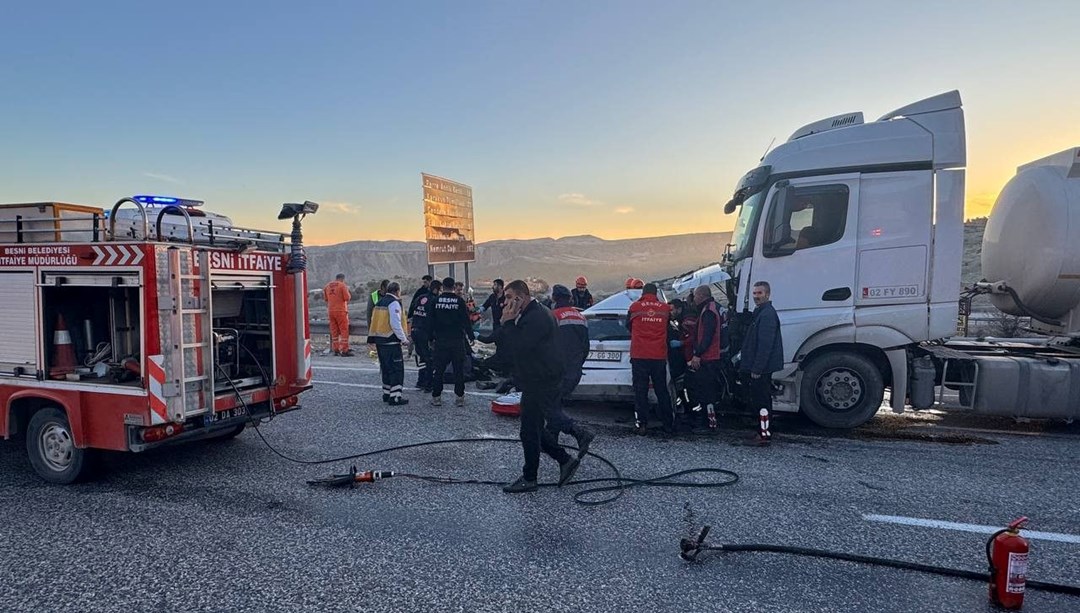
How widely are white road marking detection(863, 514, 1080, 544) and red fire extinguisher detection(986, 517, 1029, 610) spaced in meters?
1.21

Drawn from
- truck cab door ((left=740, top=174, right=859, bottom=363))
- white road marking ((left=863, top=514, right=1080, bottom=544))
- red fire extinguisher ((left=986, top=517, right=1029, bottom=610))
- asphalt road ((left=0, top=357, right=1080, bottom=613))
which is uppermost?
truck cab door ((left=740, top=174, right=859, bottom=363))

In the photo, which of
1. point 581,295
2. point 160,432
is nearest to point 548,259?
point 581,295

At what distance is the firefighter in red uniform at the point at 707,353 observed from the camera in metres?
7.50

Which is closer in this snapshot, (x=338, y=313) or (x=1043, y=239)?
(x=1043, y=239)

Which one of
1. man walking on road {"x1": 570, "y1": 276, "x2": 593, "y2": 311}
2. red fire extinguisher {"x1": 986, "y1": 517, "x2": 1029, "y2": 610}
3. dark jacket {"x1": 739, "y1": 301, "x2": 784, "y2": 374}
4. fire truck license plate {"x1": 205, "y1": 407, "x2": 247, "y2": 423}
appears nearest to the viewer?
red fire extinguisher {"x1": 986, "y1": 517, "x2": 1029, "y2": 610}

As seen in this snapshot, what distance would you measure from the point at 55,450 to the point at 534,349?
14.4 ft

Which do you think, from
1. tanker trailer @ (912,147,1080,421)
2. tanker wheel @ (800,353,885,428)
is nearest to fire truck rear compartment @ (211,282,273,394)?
tanker wheel @ (800,353,885,428)

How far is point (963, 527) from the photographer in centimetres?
471

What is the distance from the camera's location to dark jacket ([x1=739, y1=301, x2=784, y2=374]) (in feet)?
22.7

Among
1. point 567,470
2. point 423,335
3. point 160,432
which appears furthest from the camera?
point 423,335

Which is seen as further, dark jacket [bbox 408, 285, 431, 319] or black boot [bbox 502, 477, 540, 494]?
dark jacket [bbox 408, 285, 431, 319]

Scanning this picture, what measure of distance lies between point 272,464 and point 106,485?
137cm

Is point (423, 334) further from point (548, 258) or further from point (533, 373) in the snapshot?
point (548, 258)

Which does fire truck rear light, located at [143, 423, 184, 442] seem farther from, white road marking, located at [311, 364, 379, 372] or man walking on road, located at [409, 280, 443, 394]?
A: white road marking, located at [311, 364, 379, 372]
